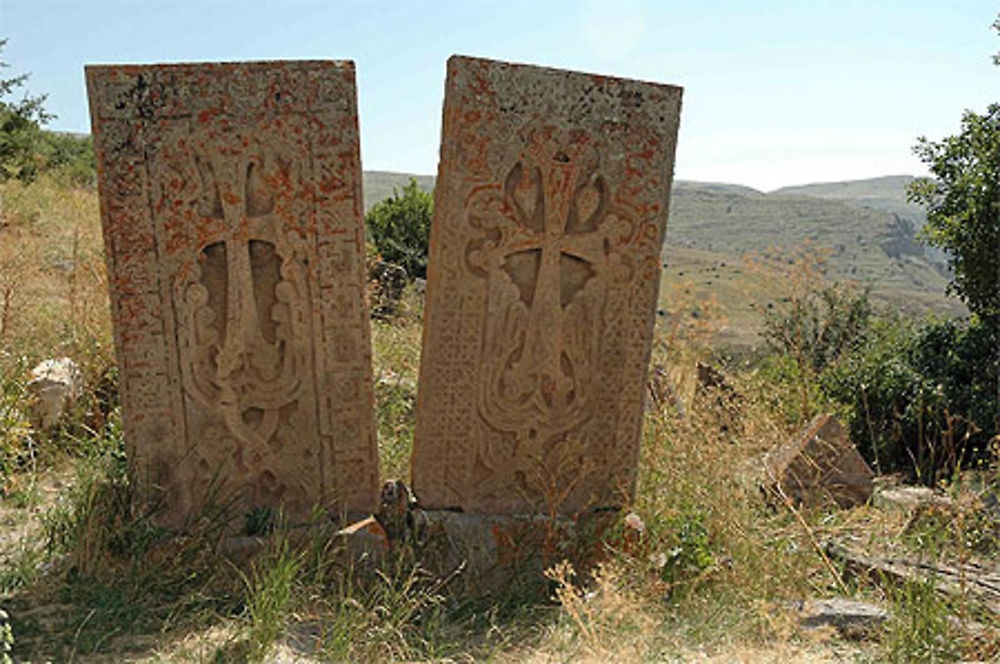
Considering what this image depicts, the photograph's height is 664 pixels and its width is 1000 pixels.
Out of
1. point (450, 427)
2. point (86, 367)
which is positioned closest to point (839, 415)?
point (450, 427)

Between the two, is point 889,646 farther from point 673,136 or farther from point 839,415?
point 839,415

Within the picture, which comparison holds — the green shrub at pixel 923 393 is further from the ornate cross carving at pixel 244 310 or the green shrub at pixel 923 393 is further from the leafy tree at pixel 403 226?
the leafy tree at pixel 403 226

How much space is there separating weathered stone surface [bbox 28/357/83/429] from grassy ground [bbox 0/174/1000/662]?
0.08m

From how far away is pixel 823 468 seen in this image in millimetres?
5379

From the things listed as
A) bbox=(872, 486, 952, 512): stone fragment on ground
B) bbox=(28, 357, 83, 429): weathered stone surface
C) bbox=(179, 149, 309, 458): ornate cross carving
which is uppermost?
bbox=(179, 149, 309, 458): ornate cross carving

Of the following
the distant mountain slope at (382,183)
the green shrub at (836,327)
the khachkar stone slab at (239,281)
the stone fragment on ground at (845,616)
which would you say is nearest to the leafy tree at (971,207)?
the green shrub at (836,327)

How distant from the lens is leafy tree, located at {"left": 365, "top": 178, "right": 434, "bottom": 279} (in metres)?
11.7

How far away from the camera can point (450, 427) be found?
4262mm

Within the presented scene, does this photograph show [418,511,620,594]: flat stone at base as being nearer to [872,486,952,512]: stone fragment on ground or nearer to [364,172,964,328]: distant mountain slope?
[872,486,952,512]: stone fragment on ground

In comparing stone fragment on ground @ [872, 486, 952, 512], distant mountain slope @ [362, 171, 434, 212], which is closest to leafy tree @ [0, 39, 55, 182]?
stone fragment on ground @ [872, 486, 952, 512]

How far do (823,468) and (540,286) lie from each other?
89.0 inches

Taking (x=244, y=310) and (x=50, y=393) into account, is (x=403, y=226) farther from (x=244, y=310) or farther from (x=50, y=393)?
(x=244, y=310)

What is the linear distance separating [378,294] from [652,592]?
5185 millimetres

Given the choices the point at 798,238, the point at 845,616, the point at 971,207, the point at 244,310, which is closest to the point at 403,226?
the point at 971,207
